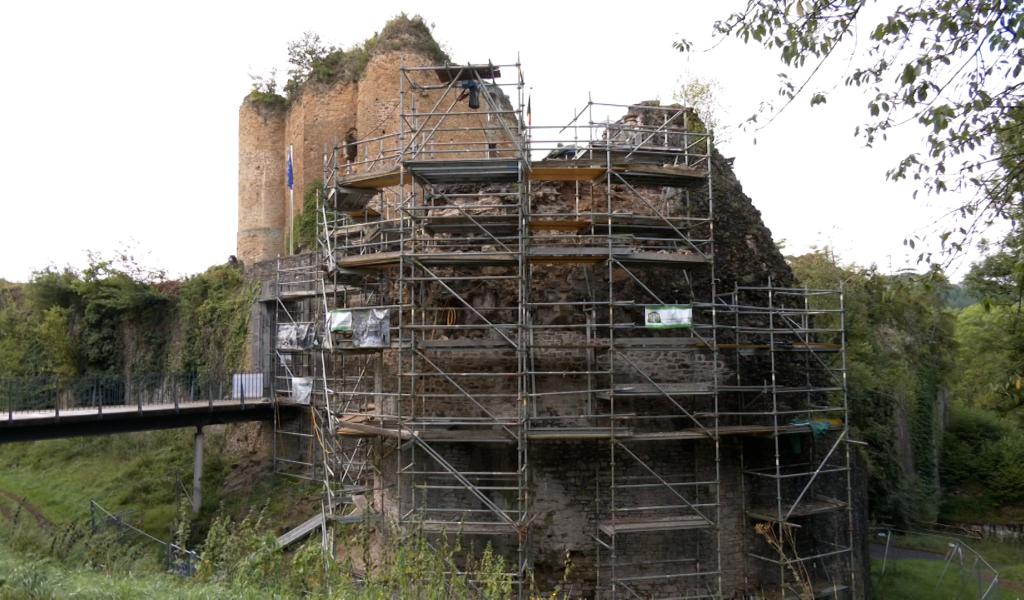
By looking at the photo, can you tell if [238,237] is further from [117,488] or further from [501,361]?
[501,361]

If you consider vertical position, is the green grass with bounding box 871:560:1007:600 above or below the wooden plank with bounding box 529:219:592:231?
below

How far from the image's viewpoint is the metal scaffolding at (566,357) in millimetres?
9609

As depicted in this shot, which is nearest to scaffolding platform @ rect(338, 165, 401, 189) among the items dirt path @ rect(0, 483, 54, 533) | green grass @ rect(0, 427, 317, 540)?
green grass @ rect(0, 427, 317, 540)

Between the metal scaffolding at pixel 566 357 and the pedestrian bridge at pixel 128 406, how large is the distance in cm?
629

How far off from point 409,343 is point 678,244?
14.6 feet

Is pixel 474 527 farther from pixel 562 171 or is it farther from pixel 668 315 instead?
pixel 562 171

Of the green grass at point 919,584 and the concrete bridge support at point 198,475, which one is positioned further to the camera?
the concrete bridge support at point 198,475

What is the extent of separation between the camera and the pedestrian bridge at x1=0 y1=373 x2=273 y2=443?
13484 millimetres

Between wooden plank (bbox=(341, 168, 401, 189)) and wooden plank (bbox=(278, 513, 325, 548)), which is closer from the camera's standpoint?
wooden plank (bbox=(341, 168, 401, 189))

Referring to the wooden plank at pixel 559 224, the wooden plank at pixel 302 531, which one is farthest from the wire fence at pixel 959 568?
the wooden plank at pixel 302 531

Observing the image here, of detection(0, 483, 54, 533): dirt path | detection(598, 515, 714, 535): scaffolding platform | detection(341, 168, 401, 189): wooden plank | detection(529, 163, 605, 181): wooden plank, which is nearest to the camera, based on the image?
detection(598, 515, 714, 535): scaffolding platform

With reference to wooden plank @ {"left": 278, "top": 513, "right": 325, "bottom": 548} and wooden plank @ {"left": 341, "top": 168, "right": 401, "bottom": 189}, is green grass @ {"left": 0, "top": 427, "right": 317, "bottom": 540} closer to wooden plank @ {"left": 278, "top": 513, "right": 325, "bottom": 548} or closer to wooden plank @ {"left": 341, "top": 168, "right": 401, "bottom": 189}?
wooden plank @ {"left": 278, "top": 513, "right": 325, "bottom": 548}

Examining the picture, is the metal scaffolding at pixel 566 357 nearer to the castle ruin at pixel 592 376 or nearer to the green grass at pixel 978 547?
the castle ruin at pixel 592 376

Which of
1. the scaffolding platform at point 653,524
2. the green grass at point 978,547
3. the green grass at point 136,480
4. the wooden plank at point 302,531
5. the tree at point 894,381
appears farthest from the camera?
the tree at point 894,381
